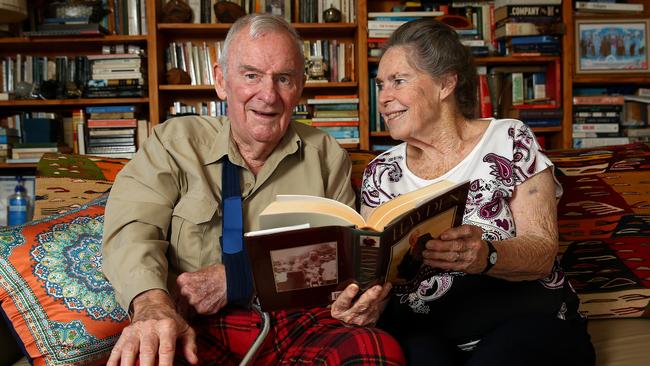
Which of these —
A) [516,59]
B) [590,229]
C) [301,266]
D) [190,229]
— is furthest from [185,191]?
[516,59]

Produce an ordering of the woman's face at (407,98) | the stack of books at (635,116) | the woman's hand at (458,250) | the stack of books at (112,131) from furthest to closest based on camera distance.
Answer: the stack of books at (635,116), the stack of books at (112,131), the woman's face at (407,98), the woman's hand at (458,250)

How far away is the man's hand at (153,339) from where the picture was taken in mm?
1026

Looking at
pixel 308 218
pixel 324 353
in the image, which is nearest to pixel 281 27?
pixel 308 218

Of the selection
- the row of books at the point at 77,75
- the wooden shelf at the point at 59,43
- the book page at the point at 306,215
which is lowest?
the book page at the point at 306,215

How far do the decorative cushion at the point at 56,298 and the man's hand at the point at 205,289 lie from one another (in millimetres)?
169

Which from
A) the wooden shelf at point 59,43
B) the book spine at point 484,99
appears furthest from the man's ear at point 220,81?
the book spine at point 484,99

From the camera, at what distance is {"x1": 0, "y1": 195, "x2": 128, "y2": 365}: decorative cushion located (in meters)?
1.26

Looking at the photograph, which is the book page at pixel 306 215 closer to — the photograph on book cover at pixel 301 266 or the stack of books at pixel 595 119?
the photograph on book cover at pixel 301 266

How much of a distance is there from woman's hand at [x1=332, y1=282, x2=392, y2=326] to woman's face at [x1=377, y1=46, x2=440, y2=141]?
0.47 meters

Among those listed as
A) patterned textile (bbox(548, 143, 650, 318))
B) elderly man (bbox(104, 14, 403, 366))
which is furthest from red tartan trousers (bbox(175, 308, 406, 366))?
patterned textile (bbox(548, 143, 650, 318))

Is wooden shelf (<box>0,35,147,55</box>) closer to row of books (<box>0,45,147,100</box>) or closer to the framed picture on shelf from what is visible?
row of books (<box>0,45,147,100</box>)

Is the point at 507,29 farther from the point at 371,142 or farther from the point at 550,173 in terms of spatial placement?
the point at 550,173

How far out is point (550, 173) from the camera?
1.41m

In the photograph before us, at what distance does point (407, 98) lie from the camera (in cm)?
150
